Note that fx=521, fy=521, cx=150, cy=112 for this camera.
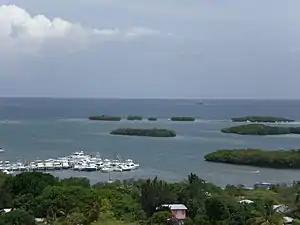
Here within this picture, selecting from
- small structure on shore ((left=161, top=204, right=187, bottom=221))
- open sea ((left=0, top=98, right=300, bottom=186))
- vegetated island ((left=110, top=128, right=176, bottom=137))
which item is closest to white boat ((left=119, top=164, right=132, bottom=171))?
open sea ((left=0, top=98, right=300, bottom=186))

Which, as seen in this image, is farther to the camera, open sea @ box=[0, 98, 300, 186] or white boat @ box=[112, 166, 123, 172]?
white boat @ box=[112, 166, 123, 172]

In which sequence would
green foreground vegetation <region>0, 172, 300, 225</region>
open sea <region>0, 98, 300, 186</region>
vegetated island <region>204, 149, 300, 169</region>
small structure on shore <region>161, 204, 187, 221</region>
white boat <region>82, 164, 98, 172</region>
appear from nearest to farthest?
green foreground vegetation <region>0, 172, 300, 225</region> → small structure on shore <region>161, 204, 187, 221</region> → open sea <region>0, 98, 300, 186</region> → white boat <region>82, 164, 98, 172</region> → vegetated island <region>204, 149, 300, 169</region>

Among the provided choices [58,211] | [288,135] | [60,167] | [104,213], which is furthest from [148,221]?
[288,135]

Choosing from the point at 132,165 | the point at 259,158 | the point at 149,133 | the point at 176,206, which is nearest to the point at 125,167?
the point at 132,165

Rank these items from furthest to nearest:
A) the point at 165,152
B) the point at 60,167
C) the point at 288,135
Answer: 1. the point at 288,135
2. the point at 165,152
3. the point at 60,167

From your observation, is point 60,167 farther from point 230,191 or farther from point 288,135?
point 288,135

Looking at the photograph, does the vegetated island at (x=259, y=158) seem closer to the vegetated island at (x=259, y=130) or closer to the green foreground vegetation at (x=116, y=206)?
the green foreground vegetation at (x=116, y=206)

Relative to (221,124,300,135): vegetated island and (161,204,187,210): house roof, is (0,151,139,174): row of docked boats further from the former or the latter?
(221,124,300,135): vegetated island
